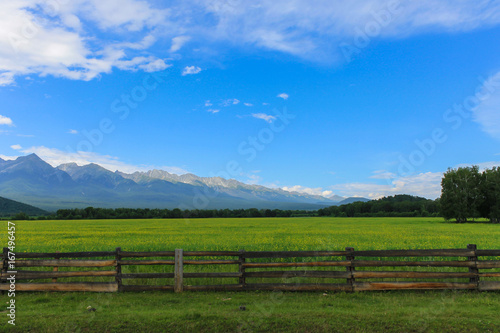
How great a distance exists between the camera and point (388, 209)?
132m

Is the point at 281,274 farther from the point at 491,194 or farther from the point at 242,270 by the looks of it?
the point at 491,194

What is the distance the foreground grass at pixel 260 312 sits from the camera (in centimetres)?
754

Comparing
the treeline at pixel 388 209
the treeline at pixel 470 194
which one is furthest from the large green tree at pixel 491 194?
the treeline at pixel 388 209

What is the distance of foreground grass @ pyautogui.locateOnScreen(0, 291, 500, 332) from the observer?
7535 millimetres

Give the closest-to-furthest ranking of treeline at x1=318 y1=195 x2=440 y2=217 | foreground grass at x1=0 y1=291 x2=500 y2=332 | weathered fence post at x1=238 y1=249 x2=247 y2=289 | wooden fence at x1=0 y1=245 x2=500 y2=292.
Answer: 1. foreground grass at x1=0 y1=291 x2=500 y2=332
2. wooden fence at x1=0 y1=245 x2=500 y2=292
3. weathered fence post at x1=238 y1=249 x2=247 y2=289
4. treeline at x1=318 y1=195 x2=440 y2=217

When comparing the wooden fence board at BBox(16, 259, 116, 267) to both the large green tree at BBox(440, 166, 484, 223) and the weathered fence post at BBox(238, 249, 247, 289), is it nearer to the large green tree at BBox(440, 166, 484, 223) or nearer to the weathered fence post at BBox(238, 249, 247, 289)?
the weathered fence post at BBox(238, 249, 247, 289)

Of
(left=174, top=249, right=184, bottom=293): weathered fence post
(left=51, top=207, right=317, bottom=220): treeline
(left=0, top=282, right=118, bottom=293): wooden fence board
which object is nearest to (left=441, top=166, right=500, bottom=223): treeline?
(left=51, top=207, right=317, bottom=220): treeline

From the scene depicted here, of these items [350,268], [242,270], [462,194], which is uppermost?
[462,194]

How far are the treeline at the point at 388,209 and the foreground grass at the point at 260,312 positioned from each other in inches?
4658

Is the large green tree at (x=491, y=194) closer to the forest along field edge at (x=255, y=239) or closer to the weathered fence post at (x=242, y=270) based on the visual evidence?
the forest along field edge at (x=255, y=239)

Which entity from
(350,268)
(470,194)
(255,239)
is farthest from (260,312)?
(470,194)

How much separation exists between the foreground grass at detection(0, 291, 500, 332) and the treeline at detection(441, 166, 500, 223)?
237 feet

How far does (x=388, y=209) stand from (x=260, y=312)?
13753 centimetres

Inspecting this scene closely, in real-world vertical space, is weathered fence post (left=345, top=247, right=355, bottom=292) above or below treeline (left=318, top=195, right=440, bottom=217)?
above
